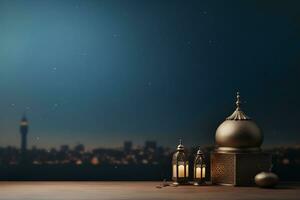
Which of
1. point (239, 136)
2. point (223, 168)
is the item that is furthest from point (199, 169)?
point (239, 136)

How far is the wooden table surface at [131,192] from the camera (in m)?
2.10

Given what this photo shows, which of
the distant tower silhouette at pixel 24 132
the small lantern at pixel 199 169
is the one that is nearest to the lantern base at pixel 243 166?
the small lantern at pixel 199 169

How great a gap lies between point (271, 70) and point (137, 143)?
0.80m

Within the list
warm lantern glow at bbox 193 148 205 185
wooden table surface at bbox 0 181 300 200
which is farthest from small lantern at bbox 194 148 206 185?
wooden table surface at bbox 0 181 300 200

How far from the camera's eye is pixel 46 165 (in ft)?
9.62

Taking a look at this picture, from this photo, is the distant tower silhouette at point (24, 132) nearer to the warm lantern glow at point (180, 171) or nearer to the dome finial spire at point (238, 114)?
the warm lantern glow at point (180, 171)

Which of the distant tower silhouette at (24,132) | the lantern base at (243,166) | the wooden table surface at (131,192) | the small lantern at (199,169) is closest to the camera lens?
the wooden table surface at (131,192)

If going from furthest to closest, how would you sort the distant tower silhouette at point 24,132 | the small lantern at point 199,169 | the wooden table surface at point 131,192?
the distant tower silhouette at point 24,132 → the small lantern at point 199,169 → the wooden table surface at point 131,192

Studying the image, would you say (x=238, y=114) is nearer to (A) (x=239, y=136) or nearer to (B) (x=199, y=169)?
(A) (x=239, y=136)

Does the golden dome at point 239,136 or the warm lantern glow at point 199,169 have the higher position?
the golden dome at point 239,136

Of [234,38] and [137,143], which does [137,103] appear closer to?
[137,143]

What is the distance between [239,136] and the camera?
8.20 ft

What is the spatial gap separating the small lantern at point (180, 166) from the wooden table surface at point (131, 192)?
0.38 ft

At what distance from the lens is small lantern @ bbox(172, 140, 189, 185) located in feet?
8.61
